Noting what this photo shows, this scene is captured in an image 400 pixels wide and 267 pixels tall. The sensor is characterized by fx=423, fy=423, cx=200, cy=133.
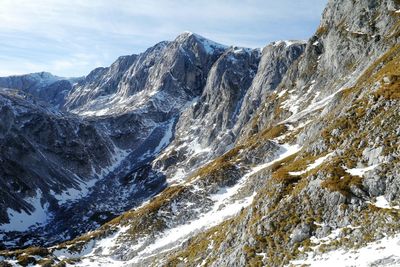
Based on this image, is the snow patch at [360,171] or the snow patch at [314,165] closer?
the snow patch at [360,171]

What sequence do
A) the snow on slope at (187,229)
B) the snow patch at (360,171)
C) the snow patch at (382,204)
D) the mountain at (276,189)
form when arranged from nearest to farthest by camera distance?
the snow patch at (382,204) < the mountain at (276,189) < the snow patch at (360,171) < the snow on slope at (187,229)

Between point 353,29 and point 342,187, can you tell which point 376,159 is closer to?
point 342,187

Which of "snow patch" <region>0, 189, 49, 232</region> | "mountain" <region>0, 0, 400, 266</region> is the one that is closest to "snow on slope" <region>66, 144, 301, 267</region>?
"mountain" <region>0, 0, 400, 266</region>

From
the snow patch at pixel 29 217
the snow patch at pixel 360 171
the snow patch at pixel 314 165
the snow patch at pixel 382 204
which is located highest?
Result: the snow patch at pixel 360 171

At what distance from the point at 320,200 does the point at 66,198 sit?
147617 mm

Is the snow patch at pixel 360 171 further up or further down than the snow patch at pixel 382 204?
further up

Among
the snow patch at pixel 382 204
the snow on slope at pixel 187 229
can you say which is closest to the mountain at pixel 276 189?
the snow patch at pixel 382 204

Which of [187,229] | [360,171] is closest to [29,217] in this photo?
[187,229]

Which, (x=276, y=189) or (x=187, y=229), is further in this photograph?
(x=187, y=229)

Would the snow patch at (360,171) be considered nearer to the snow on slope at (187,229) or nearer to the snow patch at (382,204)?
the snow patch at (382,204)

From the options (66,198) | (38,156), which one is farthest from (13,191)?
(38,156)

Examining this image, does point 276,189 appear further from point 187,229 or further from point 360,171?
point 187,229

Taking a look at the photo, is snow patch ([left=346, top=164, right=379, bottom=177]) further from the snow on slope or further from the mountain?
the snow on slope

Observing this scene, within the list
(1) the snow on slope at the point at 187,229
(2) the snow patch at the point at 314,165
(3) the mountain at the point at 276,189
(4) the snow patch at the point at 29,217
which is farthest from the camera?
(4) the snow patch at the point at 29,217
